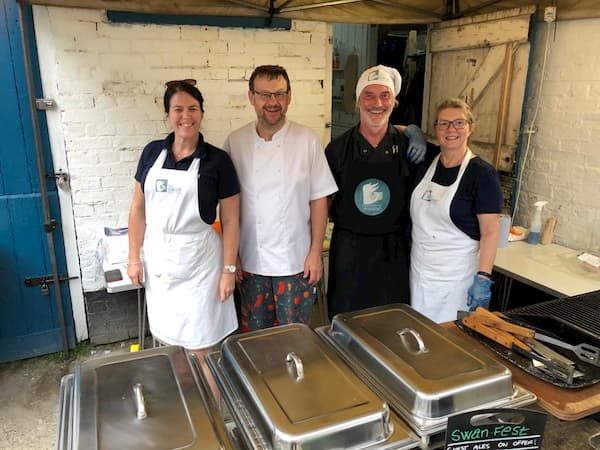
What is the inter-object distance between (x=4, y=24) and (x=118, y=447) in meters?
2.90

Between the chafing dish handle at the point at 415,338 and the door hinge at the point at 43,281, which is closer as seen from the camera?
the chafing dish handle at the point at 415,338

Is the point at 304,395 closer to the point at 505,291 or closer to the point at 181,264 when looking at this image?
the point at 181,264

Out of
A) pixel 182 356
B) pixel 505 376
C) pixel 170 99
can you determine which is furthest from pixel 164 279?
pixel 505 376

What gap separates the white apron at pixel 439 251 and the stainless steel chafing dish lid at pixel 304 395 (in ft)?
4.00

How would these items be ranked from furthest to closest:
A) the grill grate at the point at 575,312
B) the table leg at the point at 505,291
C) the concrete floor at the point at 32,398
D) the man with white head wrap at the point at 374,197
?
the table leg at the point at 505,291, the concrete floor at the point at 32,398, the man with white head wrap at the point at 374,197, the grill grate at the point at 575,312

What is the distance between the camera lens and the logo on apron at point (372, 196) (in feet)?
7.75

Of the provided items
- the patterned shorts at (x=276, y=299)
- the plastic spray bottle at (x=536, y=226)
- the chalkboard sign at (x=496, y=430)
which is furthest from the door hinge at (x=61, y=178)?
the plastic spray bottle at (x=536, y=226)

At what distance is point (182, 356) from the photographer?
3.87 feet

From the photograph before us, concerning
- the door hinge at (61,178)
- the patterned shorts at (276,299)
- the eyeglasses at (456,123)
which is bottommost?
the patterned shorts at (276,299)

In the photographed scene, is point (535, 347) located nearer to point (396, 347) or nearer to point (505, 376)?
point (505, 376)

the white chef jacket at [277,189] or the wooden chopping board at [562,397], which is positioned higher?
the white chef jacket at [277,189]

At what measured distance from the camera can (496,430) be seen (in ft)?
3.15

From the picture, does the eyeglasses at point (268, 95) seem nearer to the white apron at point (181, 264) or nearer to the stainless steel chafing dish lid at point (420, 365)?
the white apron at point (181, 264)

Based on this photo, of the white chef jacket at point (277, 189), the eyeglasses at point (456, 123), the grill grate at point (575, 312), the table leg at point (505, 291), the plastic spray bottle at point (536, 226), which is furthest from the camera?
the plastic spray bottle at point (536, 226)
